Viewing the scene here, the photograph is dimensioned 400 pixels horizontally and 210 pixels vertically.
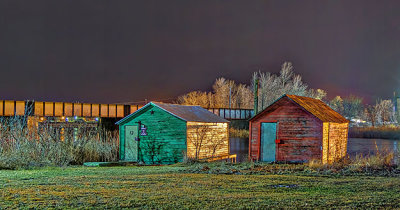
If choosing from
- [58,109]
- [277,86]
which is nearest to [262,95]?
[277,86]

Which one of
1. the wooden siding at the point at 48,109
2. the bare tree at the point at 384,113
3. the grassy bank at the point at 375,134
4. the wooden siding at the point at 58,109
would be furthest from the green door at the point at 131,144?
the bare tree at the point at 384,113

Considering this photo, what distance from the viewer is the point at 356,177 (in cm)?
1450

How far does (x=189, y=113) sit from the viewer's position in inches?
1134

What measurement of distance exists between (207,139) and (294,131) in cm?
669

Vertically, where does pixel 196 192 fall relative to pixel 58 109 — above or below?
below

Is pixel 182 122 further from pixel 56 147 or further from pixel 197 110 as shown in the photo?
pixel 56 147

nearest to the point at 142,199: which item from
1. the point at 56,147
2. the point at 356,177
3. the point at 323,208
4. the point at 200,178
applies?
the point at 323,208

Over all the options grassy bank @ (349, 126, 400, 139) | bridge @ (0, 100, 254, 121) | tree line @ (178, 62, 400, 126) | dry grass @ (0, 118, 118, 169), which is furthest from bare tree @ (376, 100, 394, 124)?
dry grass @ (0, 118, 118, 169)

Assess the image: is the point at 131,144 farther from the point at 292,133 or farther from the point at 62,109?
the point at 62,109

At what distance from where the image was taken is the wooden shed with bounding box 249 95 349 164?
23.0 meters

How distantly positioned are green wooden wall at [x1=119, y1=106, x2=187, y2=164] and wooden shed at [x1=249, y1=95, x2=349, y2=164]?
171 inches

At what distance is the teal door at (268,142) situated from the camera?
2419 cm

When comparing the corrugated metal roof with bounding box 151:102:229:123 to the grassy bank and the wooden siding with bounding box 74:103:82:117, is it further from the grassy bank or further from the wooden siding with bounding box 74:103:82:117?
the grassy bank

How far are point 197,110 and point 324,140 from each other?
34.7ft
